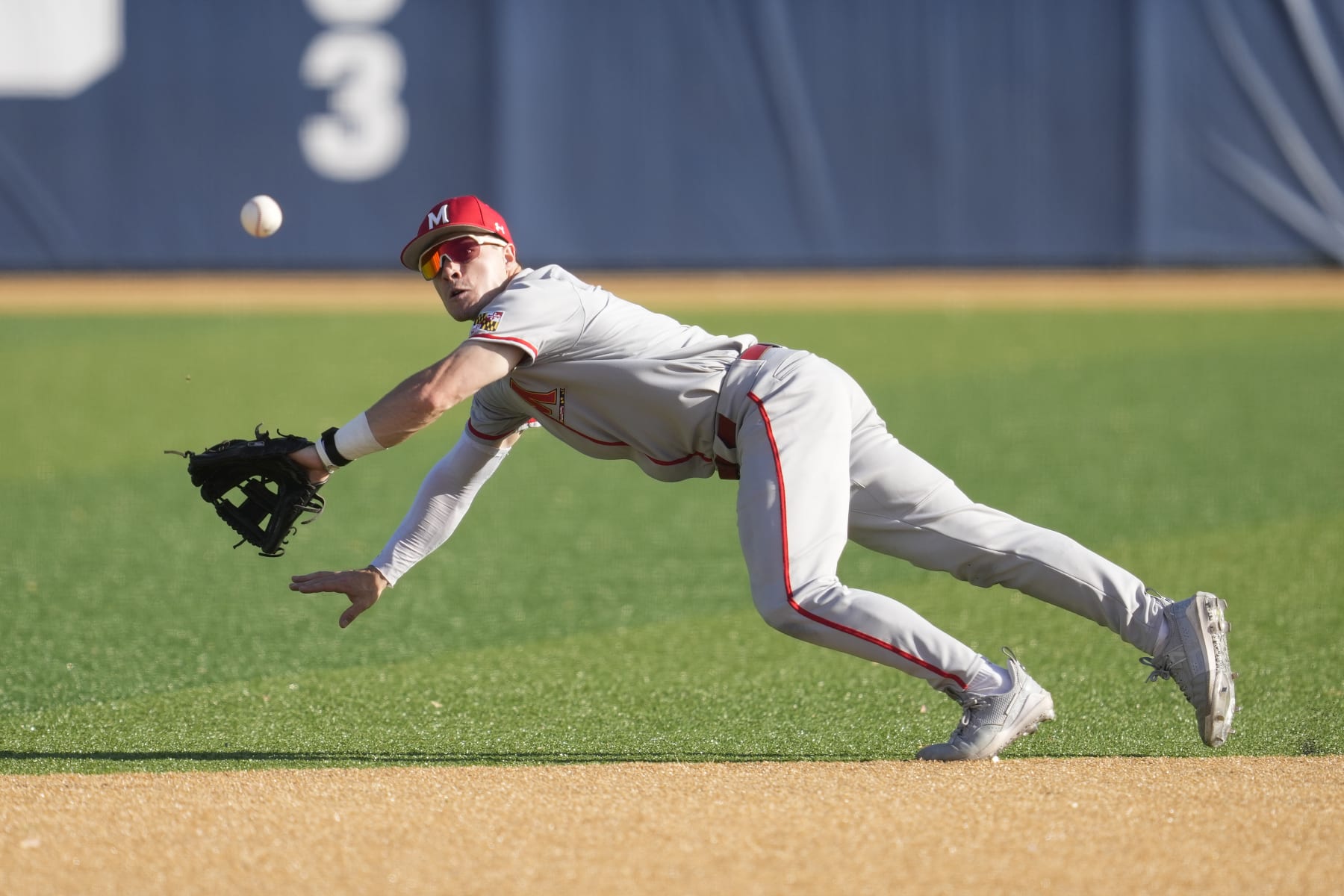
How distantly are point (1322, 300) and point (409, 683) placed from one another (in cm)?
1321

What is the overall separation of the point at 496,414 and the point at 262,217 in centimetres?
129

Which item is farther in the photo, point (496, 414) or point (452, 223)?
point (496, 414)

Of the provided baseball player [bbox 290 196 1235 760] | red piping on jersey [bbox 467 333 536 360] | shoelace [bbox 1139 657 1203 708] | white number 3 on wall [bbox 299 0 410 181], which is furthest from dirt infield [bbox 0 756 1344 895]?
white number 3 on wall [bbox 299 0 410 181]

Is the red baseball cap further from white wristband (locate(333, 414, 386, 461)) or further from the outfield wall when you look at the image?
the outfield wall

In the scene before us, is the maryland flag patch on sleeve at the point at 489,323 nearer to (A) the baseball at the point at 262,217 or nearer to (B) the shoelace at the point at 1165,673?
(A) the baseball at the point at 262,217

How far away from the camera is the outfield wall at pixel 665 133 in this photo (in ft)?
55.6

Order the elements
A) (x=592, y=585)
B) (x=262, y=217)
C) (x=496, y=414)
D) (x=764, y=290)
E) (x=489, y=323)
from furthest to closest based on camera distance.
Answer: (x=764, y=290) < (x=592, y=585) < (x=262, y=217) < (x=496, y=414) < (x=489, y=323)

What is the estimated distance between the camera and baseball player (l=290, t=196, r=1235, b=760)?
12.2 ft

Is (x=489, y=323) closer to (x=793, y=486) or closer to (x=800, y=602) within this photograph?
(x=793, y=486)

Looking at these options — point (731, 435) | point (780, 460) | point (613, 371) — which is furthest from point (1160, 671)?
point (613, 371)

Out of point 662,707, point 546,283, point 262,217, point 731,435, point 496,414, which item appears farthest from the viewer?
point 262,217

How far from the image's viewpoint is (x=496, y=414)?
14.0 feet

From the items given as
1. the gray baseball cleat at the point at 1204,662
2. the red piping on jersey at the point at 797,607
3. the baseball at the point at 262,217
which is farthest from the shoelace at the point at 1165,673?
the baseball at the point at 262,217

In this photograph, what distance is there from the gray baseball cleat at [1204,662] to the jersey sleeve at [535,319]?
1679 millimetres
